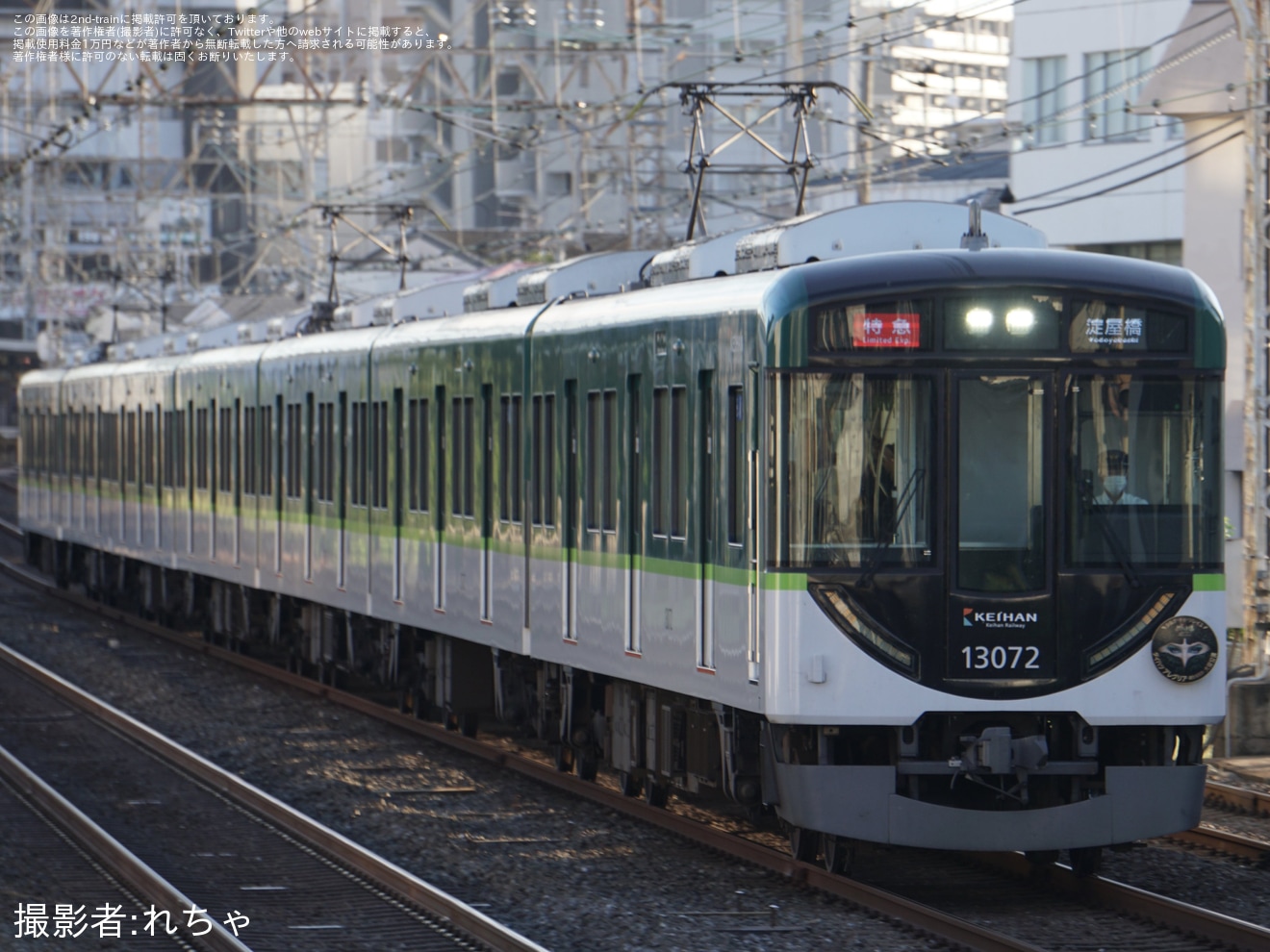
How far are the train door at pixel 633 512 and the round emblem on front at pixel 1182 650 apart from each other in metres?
2.93

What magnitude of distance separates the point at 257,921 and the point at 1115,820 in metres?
3.46

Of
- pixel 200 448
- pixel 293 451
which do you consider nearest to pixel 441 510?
pixel 293 451

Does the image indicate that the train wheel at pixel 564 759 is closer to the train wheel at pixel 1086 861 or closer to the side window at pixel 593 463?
the side window at pixel 593 463

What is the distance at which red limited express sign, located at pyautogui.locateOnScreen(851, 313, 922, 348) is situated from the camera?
963 centimetres

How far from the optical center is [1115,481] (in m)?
9.72

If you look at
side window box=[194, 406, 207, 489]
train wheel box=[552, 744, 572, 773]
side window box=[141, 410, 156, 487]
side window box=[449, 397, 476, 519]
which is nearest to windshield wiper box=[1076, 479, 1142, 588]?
train wheel box=[552, 744, 572, 773]

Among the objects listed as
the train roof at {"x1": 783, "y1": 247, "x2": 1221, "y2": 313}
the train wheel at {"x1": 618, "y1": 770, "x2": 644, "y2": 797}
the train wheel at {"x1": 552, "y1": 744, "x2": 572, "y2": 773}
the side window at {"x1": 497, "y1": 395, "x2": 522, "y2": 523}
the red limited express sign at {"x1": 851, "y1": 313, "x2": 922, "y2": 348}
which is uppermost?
the train roof at {"x1": 783, "y1": 247, "x2": 1221, "y2": 313}

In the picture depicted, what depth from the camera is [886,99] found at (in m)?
99.1

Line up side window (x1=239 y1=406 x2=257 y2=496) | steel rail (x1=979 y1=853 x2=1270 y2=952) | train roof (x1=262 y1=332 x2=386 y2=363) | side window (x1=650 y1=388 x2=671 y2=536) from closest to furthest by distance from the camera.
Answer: steel rail (x1=979 y1=853 x2=1270 y2=952), side window (x1=650 y1=388 x2=671 y2=536), train roof (x1=262 y1=332 x2=386 y2=363), side window (x1=239 y1=406 x2=257 y2=496)

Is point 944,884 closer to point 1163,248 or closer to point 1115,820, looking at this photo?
point 1115,820

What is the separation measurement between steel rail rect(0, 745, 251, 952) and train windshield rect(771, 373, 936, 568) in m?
2.64

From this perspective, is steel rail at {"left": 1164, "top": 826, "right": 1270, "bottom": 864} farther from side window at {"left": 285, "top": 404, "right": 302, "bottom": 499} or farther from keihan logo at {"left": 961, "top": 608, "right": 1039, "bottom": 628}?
side window at {"left": 285, "top": 404, "right": 302, "bottom": 499}

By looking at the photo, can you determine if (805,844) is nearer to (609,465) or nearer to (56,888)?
(609,465)

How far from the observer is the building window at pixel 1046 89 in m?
39.3
